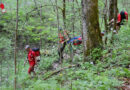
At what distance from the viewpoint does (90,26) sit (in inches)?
242

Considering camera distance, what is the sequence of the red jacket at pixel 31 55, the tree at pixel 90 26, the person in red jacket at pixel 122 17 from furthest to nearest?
the person in red jacket at pixel 122 17 → the red jacket at pixel 31 55 → the tree at pixel 90 26

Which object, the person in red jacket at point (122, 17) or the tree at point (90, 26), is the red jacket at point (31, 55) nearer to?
the tree at point (90, 26)

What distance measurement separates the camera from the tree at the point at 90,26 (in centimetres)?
610

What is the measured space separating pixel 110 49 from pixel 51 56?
5.35m

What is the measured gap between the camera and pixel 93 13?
6168 millimetres

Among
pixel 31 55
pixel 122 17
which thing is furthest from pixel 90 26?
pixel 31 55

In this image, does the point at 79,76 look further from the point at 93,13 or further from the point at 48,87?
the point at 93,13

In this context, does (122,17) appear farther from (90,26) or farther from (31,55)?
(31,55)

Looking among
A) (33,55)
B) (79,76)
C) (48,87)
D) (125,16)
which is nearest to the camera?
(48,87)

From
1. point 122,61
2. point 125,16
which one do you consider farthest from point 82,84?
point 125,16

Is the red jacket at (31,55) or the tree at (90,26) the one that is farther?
the red jacket at (31,55)

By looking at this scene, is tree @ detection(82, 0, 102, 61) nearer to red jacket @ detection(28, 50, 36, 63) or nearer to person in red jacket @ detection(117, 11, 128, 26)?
person in red jacket @ detection(117, 11, 128, 26)

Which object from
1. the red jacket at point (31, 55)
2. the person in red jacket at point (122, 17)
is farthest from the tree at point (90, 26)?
the red jacket at point (31, 55)

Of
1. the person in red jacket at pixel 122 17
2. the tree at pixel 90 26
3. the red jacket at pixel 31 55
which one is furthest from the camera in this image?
the person in red jacket at pixel 122 17
